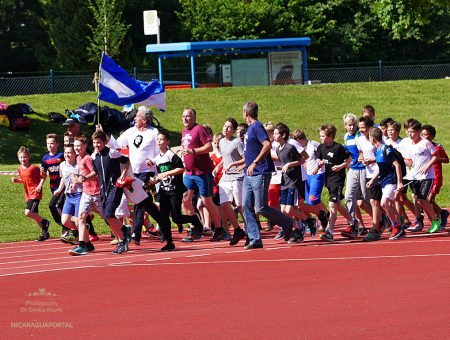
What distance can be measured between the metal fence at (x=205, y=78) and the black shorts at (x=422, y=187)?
27866 millimetres

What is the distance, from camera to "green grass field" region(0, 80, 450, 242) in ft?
119

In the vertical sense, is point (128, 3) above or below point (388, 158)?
above

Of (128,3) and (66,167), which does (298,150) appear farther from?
(128,3)

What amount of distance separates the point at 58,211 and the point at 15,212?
468 cm

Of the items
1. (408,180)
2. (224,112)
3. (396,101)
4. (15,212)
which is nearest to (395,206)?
(408,180)

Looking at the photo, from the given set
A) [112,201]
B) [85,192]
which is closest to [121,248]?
[112,201]

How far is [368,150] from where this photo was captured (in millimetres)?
15086

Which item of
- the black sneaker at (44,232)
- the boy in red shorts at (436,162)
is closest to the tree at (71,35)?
the black sneaker at (44,232)

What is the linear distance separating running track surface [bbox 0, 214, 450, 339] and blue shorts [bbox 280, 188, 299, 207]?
2.07ft

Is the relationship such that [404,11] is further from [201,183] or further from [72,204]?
[72,204]

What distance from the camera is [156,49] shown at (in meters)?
43.9

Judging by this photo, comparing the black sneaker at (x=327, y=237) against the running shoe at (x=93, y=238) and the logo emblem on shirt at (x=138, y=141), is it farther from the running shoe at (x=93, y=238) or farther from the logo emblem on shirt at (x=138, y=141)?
the running shoe at (x=93, y=238)

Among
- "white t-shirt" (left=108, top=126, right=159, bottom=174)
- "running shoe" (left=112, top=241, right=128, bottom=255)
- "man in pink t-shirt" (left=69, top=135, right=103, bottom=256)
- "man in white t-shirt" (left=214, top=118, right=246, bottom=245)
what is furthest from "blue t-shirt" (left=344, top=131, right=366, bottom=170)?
"man in pink t-shirt" (left=69, top=135, right=103, bottom=256)

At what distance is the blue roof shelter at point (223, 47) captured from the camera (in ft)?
144
